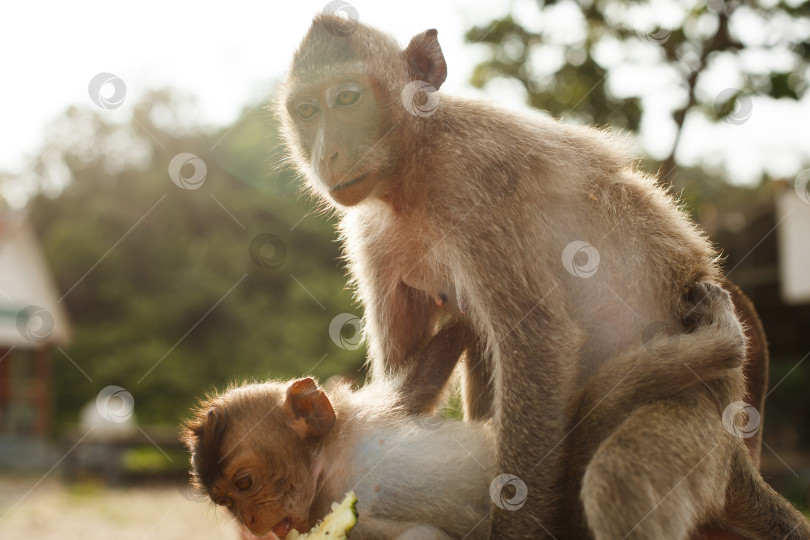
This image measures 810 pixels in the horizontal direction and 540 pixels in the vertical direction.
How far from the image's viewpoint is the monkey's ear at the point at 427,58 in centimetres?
370

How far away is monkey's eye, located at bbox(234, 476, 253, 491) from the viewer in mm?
3215

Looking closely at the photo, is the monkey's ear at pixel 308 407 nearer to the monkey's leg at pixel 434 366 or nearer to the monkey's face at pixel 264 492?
the monkey's face at pixel 264 492

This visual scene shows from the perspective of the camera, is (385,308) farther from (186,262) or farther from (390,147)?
(186,262)

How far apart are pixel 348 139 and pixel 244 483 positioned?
1620 millimetres

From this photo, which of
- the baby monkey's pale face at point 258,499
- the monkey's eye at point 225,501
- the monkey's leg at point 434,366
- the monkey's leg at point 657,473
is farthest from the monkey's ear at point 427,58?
the monkey's eye at point 225,501

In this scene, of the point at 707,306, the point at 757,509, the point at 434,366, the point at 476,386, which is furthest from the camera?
the point at 476,386

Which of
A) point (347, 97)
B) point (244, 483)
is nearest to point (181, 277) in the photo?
point (347, 97)

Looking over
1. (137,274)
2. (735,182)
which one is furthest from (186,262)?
(735,182)

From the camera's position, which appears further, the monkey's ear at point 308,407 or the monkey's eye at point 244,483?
the monkey's ear at point 308,407

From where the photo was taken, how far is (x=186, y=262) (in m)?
23.4

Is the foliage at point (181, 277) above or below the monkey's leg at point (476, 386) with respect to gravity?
below

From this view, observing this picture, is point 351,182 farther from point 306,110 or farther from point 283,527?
point 283,527

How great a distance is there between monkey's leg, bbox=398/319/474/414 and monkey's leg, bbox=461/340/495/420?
0.25ft

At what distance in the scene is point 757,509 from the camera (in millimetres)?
3287
